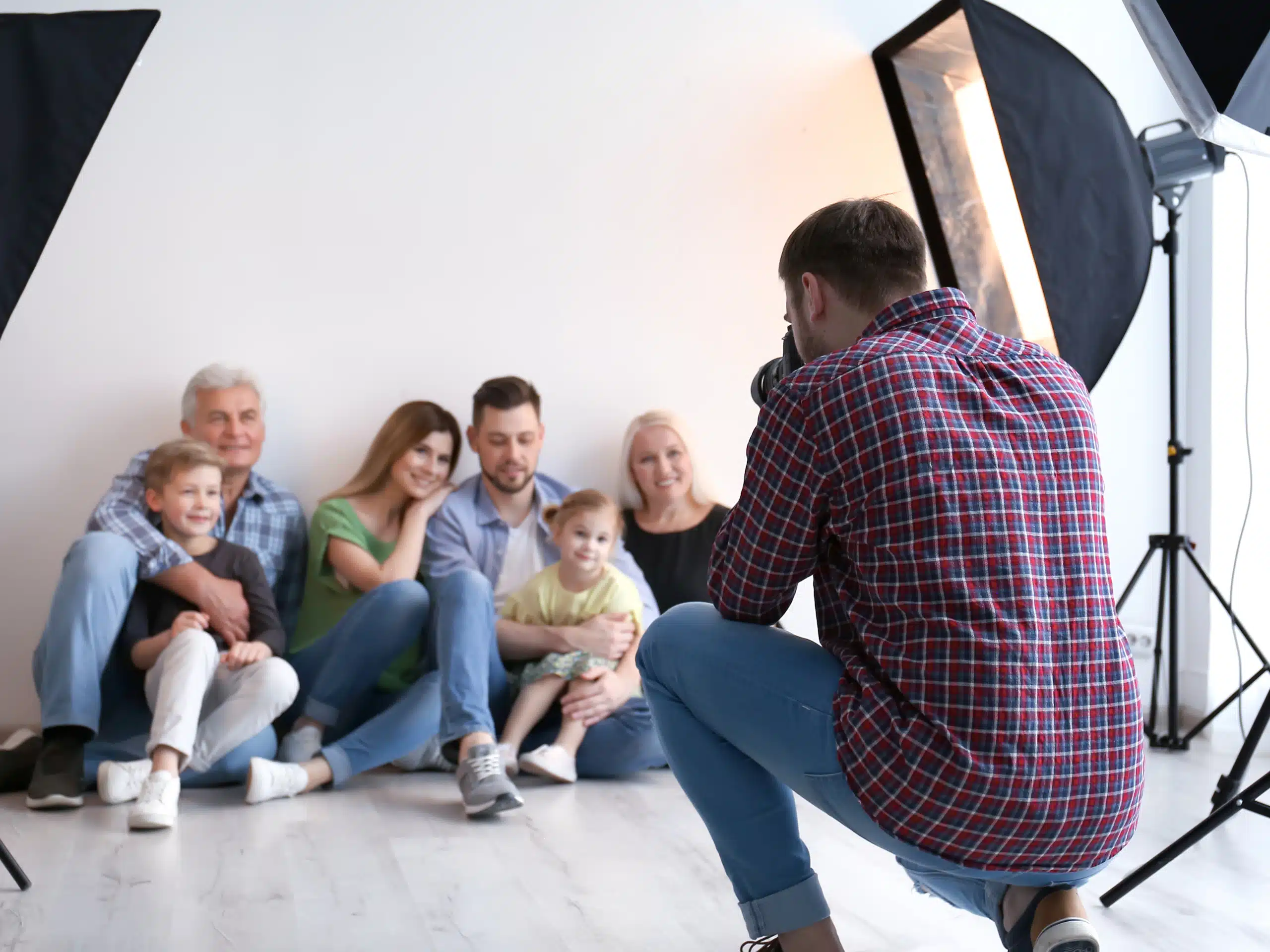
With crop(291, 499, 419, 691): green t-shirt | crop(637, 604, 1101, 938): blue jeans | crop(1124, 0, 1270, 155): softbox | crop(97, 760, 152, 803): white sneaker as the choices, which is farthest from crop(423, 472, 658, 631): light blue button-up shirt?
crop(1124, 0, 1270, 155): softbox

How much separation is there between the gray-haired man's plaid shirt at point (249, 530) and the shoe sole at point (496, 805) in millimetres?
876

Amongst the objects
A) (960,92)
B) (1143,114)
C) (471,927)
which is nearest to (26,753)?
(471,927)

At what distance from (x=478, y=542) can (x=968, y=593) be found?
1968 millimetres

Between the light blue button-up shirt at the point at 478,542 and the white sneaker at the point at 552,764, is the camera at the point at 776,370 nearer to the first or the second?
the white sneaker at the point at 552,764

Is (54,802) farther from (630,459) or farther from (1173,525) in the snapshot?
(1173,525)

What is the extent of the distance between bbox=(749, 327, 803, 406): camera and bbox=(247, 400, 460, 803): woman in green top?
4.08 ft

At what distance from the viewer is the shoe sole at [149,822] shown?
6.89 feet

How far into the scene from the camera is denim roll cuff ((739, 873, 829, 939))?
51.8 inches

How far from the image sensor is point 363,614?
2.62m

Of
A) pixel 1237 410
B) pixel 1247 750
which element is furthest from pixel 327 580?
pixel 1237 410

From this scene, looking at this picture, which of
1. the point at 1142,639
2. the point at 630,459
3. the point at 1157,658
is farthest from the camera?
the point at 1142,639

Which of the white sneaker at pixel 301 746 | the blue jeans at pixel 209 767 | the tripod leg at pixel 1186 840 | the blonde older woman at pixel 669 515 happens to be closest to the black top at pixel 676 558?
the blonde older woman at pixel 669 515

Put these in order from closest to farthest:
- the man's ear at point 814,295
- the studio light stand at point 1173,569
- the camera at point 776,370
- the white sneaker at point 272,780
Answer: the man's ear at point 814,295
the camera at point 776,370
the white sneaker at point 272,780
the studio light stand at point 1173,569

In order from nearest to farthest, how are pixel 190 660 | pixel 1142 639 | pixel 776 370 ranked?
1. pixel 776 370
2. pixel 190 660
3. pixel 1142 639
